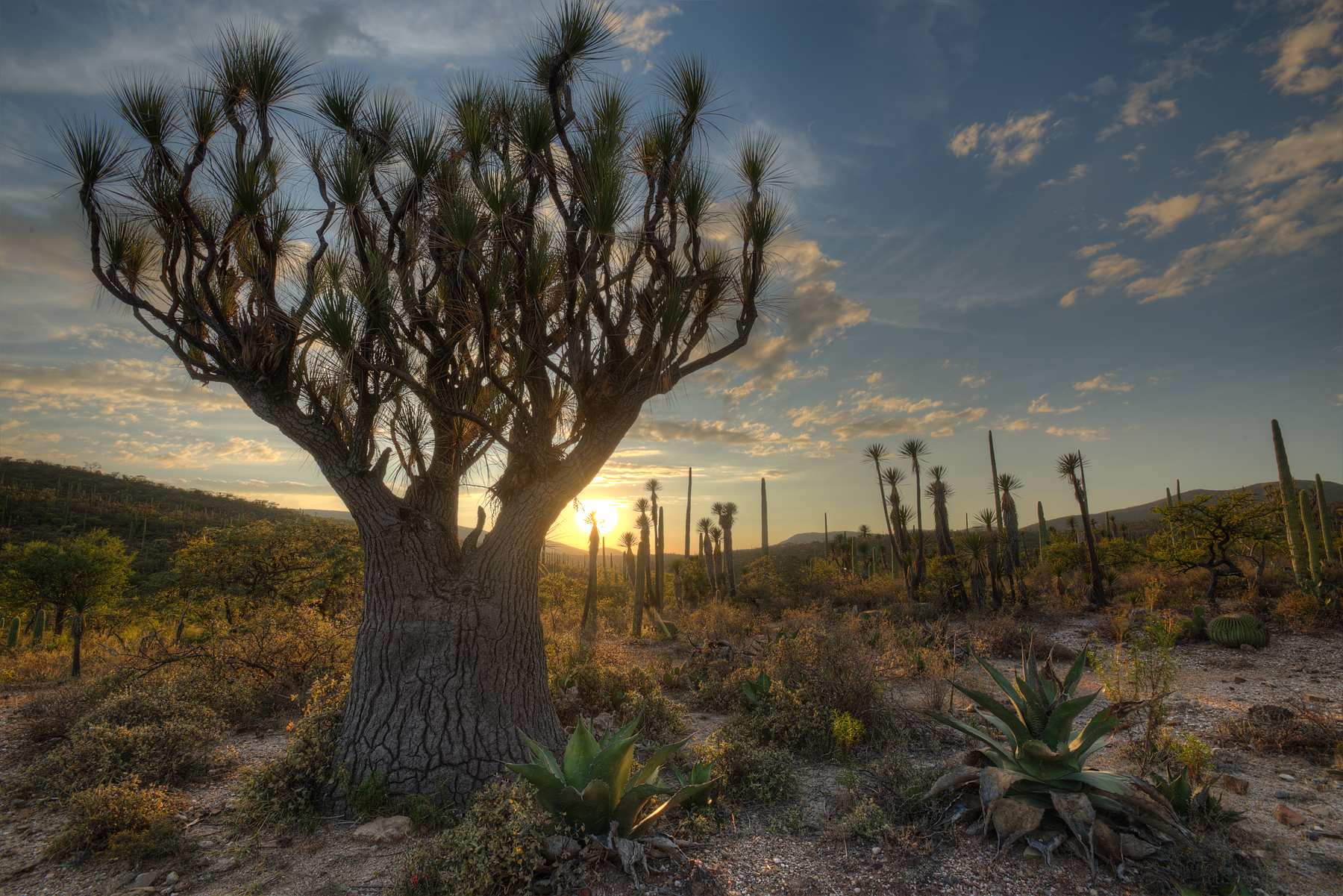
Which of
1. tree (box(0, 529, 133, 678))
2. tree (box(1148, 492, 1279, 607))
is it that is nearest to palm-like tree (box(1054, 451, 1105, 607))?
tree (box(1148, 492, 1279, 607))

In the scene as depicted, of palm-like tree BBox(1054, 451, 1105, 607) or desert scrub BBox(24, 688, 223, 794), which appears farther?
palm-like tree BBox(1054, 451, 1105, 607)

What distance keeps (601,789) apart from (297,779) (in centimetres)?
283

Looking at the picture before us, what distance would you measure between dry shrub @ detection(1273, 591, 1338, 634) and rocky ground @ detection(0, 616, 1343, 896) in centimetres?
778

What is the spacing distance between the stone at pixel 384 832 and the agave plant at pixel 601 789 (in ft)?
3.86

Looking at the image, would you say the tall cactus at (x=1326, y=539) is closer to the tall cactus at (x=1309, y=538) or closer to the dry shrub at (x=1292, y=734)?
the tall cactus at (x=1309, y=538)

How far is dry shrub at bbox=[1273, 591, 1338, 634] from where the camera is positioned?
998 centimetres

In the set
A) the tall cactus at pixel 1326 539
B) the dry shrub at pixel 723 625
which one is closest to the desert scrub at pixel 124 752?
the dry shrub at pixel 723 625

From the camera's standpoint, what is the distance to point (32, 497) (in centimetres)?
3350

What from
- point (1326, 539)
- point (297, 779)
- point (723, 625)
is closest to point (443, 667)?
point (297, 779)

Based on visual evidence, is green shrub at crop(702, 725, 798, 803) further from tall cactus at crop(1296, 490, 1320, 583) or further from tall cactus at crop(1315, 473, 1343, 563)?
tall cactus at crop(1315, 473, 1343, 563)

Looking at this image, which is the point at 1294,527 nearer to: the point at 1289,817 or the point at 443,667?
the point at 1289,817

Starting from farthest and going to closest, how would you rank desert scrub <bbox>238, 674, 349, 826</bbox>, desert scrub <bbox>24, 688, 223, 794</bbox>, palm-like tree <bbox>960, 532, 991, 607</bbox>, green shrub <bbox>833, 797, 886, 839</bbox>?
palm-like tree <bbox>960, 532, 991, 607</bbox>
desert scrub <bbox>24, 688, 223, 794</bbox>
desert scrub <bbox>238, 674, 349, 826</bbox>
green shrub <bbox>833, 797, 886, 839</bbox>

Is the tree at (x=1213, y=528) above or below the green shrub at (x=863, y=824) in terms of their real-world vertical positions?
above

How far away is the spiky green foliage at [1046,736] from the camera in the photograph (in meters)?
3.50
